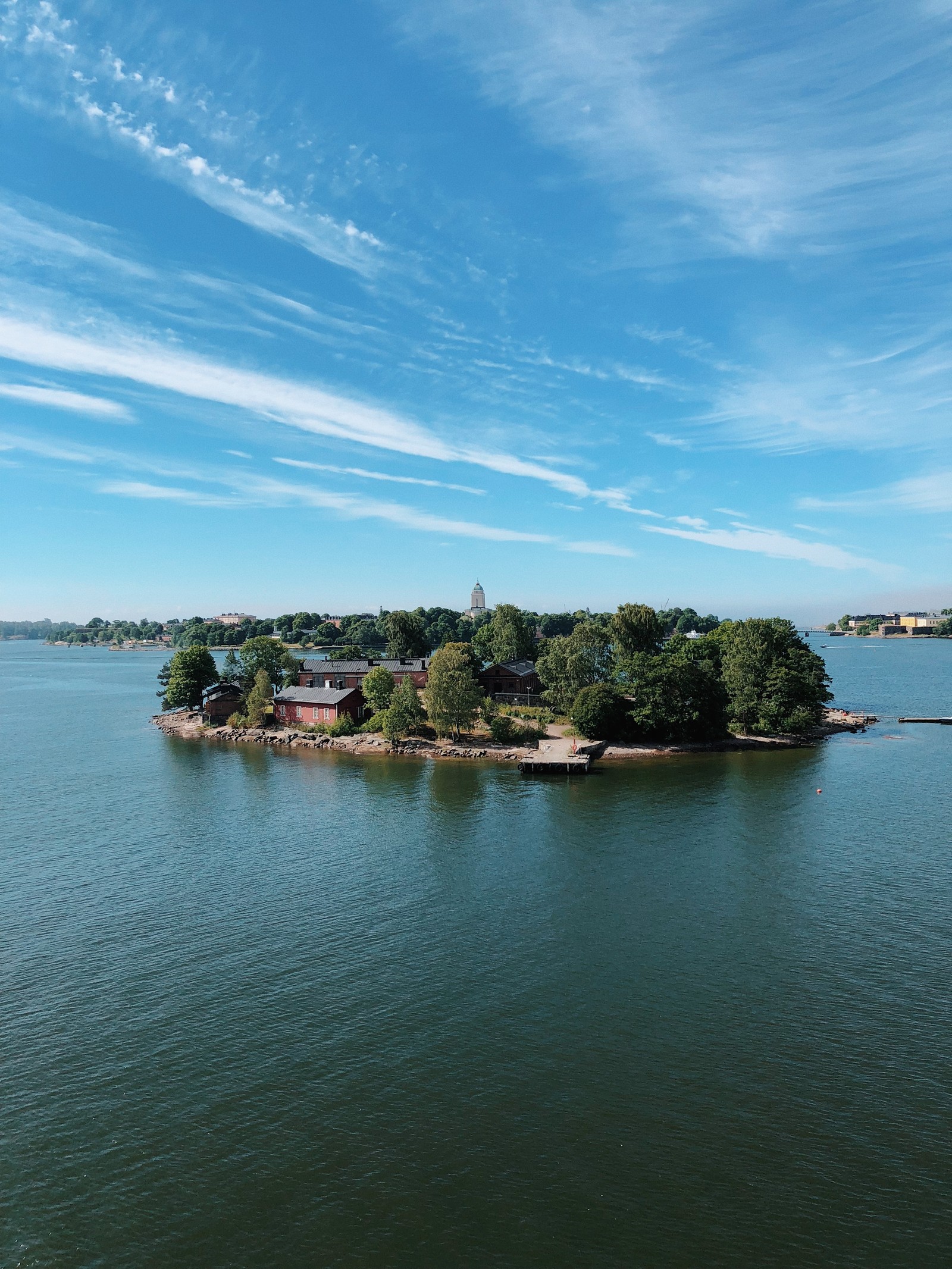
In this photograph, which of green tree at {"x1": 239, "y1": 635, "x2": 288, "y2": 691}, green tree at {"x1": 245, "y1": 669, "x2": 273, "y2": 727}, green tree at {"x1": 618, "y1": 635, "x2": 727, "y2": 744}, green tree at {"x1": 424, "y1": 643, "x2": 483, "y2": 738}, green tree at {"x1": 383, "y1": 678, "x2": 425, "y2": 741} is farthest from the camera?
green tree at {"x1": 239, "y1": 635, "x2": 288, "y2": 691}

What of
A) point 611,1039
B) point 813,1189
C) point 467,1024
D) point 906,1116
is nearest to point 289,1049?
point 467,1024

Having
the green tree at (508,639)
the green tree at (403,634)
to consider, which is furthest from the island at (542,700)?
the green tree at (403,634)

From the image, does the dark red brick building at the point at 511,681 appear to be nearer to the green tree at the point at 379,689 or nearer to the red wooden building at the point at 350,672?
the red wooden building at the point at 350,672

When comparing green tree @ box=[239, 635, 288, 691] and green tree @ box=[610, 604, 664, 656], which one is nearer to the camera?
green tree @ box=[239, 635, 288, 691]

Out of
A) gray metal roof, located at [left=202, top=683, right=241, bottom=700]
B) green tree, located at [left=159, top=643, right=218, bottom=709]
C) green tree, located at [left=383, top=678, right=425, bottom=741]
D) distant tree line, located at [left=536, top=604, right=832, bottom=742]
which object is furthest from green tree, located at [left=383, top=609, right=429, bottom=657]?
green tree, located at [left=383, top=678, right=425, bottom=741]

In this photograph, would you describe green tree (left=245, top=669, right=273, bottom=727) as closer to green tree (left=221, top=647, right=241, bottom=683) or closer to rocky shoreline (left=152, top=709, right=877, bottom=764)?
rocky shoreline (left=152, top=709, right=877, bottom=764)

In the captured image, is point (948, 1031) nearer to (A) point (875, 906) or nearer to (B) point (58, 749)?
(A) point (875, 906)
